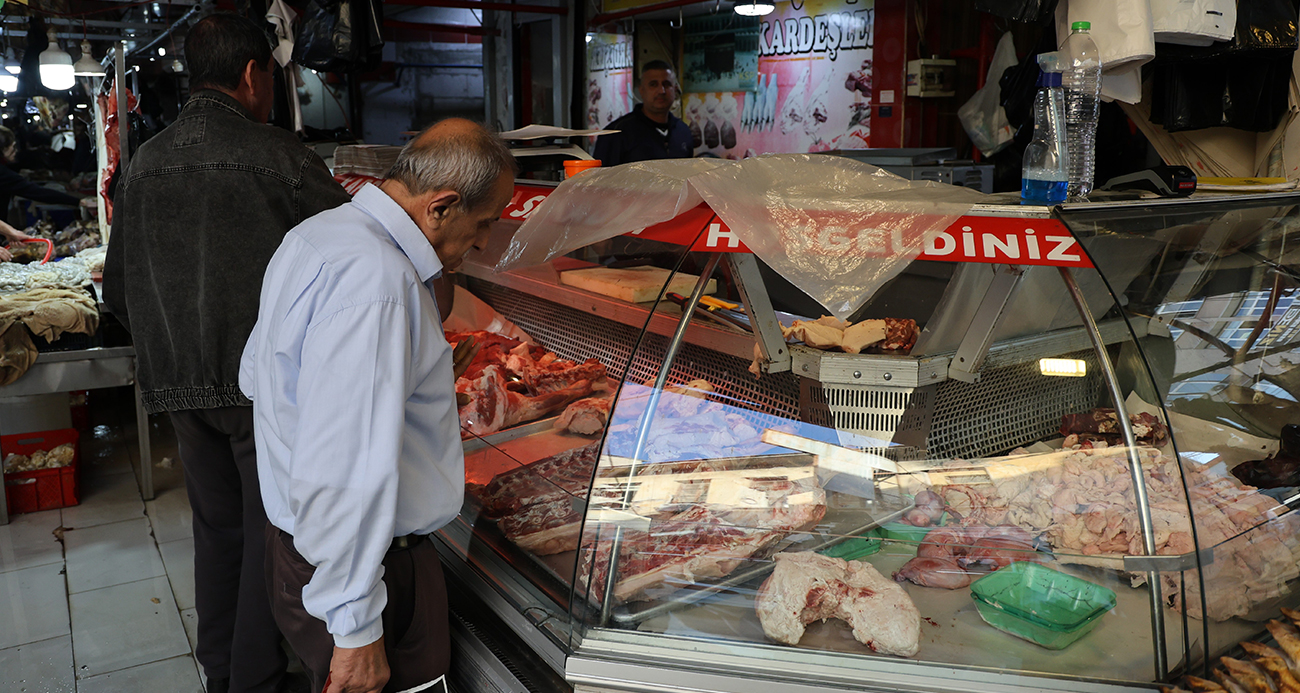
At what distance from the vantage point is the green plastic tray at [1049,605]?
5.48ft

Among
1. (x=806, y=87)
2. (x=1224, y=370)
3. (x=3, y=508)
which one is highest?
(x=806, y=87)

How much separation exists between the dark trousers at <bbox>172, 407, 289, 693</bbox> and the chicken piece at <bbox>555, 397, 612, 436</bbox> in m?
0.91

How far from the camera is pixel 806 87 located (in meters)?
7.56

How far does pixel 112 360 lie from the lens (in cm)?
450

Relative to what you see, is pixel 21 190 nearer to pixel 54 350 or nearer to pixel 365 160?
pixel 54 350

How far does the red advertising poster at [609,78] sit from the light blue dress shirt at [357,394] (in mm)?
7989

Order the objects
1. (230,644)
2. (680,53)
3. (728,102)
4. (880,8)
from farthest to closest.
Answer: (680,53)
(728,102)
(880,8)
(230,644)

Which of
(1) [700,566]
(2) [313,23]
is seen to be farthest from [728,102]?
(1) [700,566]

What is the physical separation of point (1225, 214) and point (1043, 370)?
65 cm

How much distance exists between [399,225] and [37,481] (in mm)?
3964

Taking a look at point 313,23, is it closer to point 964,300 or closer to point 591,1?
point 964,300

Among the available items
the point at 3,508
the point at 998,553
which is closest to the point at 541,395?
the point at 998,553

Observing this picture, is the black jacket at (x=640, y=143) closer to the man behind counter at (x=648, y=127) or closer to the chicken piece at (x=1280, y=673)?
the man behind counter at (x=648, y=127)

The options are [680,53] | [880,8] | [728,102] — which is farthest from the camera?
[680,53]
